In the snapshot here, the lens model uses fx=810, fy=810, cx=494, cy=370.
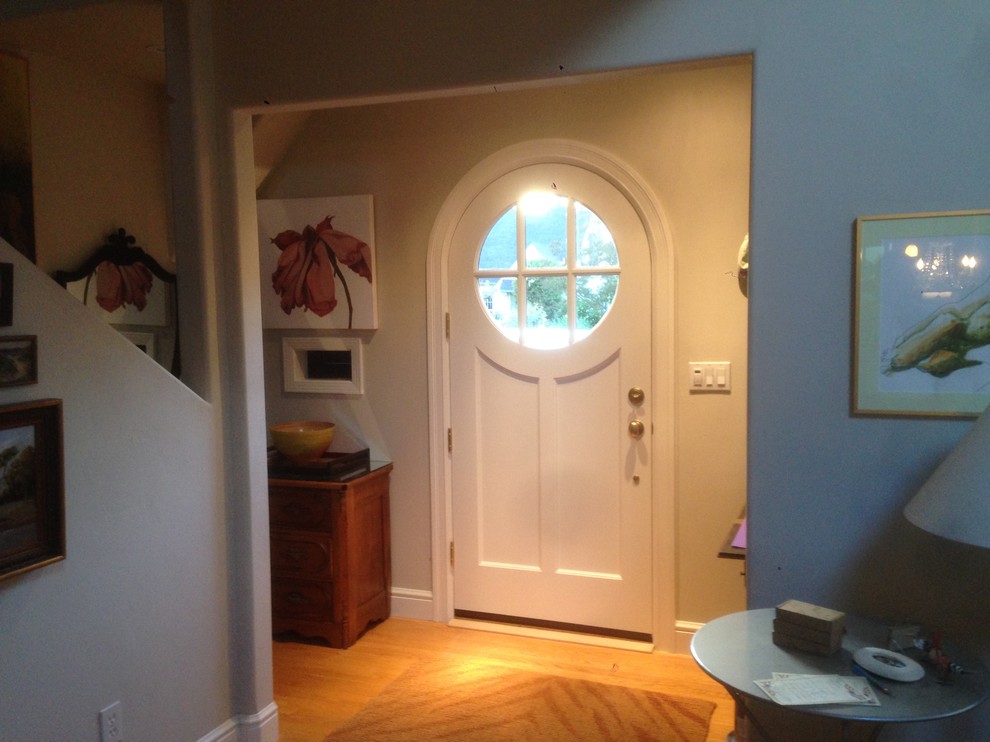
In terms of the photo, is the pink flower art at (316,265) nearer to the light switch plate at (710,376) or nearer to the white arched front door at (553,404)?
the white arched front door at (553,404)

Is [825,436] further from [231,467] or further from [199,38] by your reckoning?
[199,38]

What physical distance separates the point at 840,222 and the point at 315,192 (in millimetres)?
2346

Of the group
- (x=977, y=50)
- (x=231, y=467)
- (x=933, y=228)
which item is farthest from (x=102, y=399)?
(x=977, y=50)

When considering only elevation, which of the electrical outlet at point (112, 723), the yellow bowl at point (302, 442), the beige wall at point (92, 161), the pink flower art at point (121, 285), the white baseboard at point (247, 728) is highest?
the beige wall at point (92, 161)

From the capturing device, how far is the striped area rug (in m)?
2.62

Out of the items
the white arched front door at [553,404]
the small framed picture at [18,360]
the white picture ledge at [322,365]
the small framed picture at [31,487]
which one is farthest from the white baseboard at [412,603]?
the small framed picture at [18,360]

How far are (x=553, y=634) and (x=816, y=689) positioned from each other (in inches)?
76.0

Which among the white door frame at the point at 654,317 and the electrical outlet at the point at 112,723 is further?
the white door frame at the point at 654,317

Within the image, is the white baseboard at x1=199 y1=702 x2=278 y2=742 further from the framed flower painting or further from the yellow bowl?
the framed flower painting

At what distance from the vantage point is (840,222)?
1.89 metres

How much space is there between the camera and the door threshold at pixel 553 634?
10.7 feet

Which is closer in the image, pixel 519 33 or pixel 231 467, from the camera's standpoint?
pixel 519 33

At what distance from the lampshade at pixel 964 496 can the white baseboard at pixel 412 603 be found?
93.4 inches

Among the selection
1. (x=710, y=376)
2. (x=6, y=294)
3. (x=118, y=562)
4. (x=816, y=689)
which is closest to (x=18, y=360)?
(x=6, y=294)
